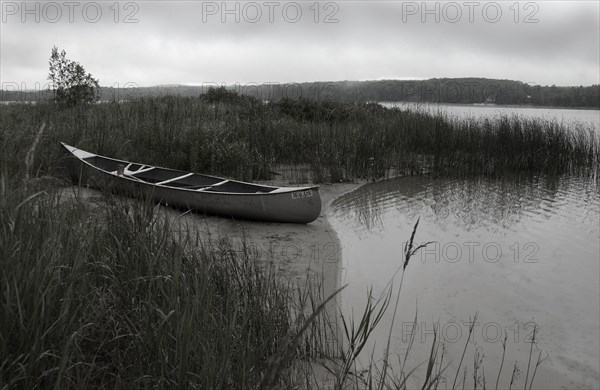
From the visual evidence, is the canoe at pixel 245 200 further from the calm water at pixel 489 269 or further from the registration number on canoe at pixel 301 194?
the calm water at pixel 489 269

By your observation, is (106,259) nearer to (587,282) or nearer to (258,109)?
(587,282)

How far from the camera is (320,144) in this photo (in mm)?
12633

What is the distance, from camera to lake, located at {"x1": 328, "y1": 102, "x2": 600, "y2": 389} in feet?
14.4

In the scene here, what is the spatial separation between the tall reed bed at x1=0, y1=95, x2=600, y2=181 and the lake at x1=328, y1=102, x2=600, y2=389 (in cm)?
169

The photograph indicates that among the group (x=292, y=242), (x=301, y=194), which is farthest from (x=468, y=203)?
(x=292, y=242)

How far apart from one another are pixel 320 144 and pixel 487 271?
670 centimetres

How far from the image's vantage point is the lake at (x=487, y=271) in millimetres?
4379

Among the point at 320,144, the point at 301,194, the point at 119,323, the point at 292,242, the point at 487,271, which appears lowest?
the point at 487,271

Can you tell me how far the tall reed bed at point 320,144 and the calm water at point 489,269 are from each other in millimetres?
1764

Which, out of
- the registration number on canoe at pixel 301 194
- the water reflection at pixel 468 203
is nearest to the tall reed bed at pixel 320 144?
the water reflection at pixel 468 203
